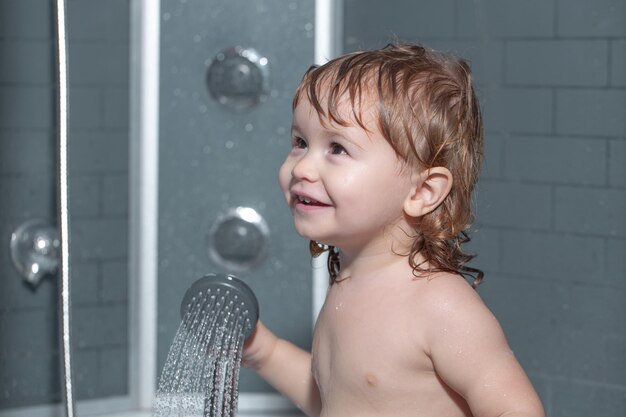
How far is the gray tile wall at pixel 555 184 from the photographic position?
1655mm

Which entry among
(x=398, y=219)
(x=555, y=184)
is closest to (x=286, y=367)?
(x=398, y=219)

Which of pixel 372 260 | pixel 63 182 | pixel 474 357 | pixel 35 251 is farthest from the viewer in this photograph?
pixel 35 251

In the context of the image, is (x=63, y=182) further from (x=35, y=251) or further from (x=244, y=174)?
(x=244, y=174)

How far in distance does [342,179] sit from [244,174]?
694mm

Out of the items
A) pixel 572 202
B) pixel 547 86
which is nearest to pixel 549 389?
pixel 572 202

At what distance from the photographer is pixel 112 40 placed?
1.87 m

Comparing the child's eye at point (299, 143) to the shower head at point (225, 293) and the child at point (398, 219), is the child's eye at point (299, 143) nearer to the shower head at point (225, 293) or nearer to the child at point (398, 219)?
the child at point (398, 219)

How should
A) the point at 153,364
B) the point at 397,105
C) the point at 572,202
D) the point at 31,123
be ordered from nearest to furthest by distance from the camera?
the point at 397,105, the point at 572,202, the point at 31,123, the point at 153,364

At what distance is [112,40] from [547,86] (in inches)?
28.4

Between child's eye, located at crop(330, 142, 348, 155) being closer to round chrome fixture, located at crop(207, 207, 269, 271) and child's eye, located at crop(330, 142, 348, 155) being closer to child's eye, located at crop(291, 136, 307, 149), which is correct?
child's eye, located at crop(291, 136, 307, 149)

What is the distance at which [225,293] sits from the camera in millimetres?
1368

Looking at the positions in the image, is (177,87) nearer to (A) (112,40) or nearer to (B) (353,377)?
(A) (112,40)

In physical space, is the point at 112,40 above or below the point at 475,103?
above

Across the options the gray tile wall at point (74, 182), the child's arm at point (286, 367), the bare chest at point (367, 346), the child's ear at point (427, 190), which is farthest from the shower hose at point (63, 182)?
the child's ear at point (427, 190)
